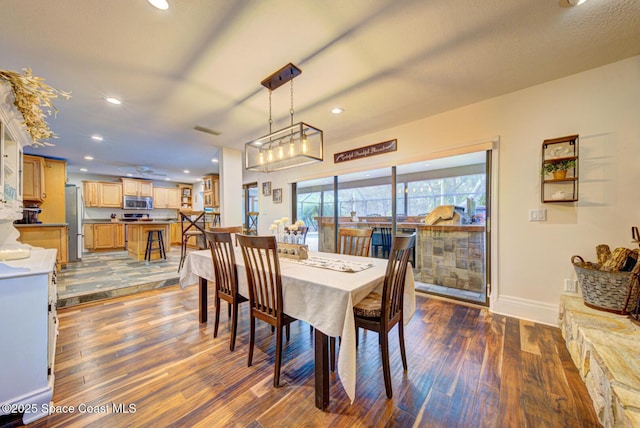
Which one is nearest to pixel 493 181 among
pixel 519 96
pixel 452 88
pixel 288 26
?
pixel 519 96

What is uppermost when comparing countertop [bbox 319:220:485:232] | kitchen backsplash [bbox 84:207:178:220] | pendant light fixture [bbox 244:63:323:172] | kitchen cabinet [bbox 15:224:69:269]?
pendant light fixture [bbox 244:63:323:172]

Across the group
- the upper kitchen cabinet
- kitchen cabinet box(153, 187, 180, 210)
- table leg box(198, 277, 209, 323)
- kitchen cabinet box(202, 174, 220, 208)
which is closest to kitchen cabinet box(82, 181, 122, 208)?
the upper kitchen cabinet

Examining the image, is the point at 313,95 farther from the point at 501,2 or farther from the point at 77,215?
the point at 77,215

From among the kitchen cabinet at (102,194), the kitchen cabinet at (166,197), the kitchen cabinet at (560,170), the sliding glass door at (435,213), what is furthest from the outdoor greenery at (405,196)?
the kitchen cabinet at (102,194)

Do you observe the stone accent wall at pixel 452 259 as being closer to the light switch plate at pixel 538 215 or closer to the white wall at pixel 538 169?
the white wall at pixel 538 169

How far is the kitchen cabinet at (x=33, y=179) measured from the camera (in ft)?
14.7

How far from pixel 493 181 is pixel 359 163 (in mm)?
1950

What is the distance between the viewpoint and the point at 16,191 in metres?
2.19

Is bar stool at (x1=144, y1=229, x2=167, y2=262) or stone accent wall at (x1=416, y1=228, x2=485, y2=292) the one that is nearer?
stone accent wall at (x1=416, y1=228, x2=485, y2=292)

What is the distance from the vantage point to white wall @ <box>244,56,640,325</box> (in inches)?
84.7

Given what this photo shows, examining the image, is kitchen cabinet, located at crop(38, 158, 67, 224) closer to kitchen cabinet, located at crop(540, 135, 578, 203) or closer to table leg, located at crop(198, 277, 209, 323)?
table leg, located at crop(198, 277, 209, 323)

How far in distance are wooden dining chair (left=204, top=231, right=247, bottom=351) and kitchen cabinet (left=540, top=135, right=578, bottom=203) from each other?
10.4ft

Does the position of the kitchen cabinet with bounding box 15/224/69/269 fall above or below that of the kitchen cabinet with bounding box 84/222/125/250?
above

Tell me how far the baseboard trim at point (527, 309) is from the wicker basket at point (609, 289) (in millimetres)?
430
